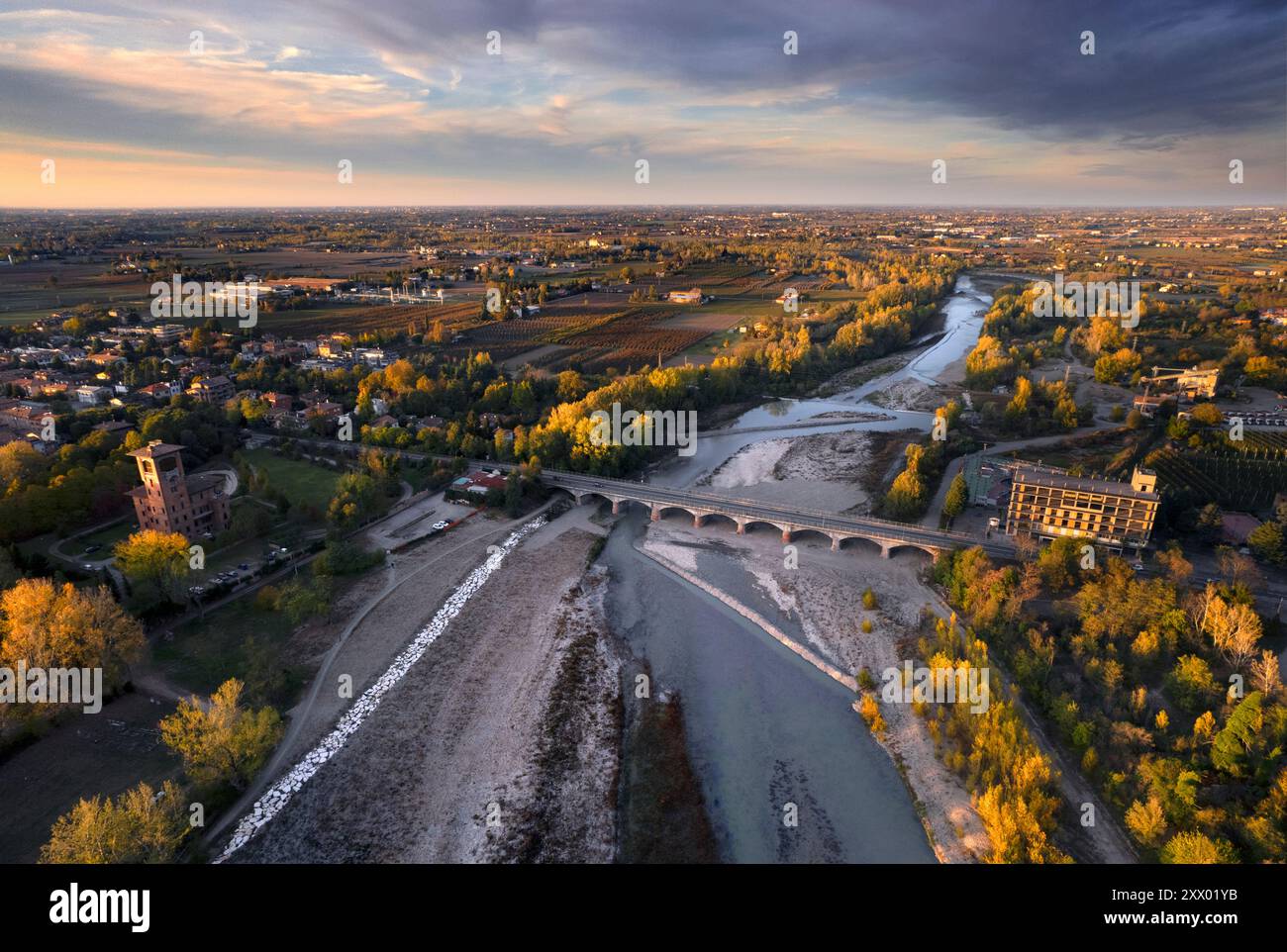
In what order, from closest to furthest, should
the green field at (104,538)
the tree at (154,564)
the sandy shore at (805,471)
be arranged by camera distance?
1. the tree at (154,564)
2. the green field at (104,538)
3. the sandy shore at (805,471)

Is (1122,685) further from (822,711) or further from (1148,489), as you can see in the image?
(1148,489)

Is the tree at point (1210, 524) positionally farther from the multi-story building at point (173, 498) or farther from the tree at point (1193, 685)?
the multi-story building at point (173, 498)

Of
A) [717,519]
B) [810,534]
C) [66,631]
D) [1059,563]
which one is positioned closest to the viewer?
[66,631]

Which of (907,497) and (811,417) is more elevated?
(811,417)
